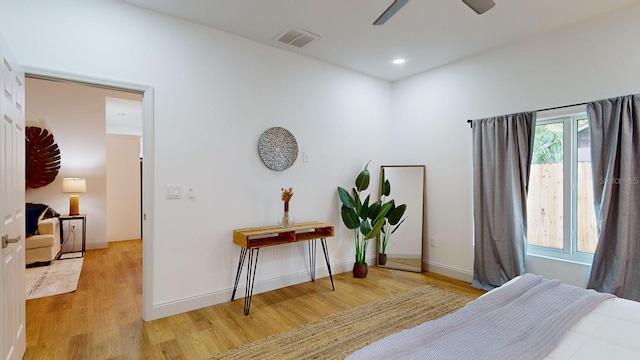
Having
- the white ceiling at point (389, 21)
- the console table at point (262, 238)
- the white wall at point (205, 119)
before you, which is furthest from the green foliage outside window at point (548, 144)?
the console table at point (262, 238)

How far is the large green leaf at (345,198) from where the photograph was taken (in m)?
4.00

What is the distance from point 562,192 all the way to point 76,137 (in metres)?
7.15

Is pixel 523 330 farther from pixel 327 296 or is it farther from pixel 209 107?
pixel 209 107

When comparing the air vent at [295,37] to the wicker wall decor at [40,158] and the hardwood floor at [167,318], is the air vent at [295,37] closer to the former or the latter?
the hardwood floor at [167,318]

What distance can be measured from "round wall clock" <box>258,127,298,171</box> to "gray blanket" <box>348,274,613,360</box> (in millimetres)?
2439

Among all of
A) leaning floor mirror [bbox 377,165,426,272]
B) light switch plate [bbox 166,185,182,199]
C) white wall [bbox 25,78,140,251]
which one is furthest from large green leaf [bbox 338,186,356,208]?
white wall [bbox 25,78,140,251]

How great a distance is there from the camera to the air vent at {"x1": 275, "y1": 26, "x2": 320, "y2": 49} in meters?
3.15

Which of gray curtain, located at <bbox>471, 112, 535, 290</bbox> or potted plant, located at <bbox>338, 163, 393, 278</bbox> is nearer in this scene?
gray curtain, located at <bbox>471, 112, 535, 290</bbox>

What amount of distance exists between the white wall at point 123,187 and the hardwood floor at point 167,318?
7.71 ft

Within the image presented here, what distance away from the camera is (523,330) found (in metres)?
1.47

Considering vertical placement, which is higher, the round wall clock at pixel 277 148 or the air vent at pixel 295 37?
the air vent at pixel 295 37

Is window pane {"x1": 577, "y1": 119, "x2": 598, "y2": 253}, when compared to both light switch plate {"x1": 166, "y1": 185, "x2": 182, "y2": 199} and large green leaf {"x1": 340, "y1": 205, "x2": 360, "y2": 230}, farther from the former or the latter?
light switch plate {"x1": 166, "y1": 185, "x2": 182, "y2": 199}

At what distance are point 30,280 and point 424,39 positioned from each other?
548cm

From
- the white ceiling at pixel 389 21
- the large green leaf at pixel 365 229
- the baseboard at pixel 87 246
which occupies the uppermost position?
the white ceiling at pixel 389 21
